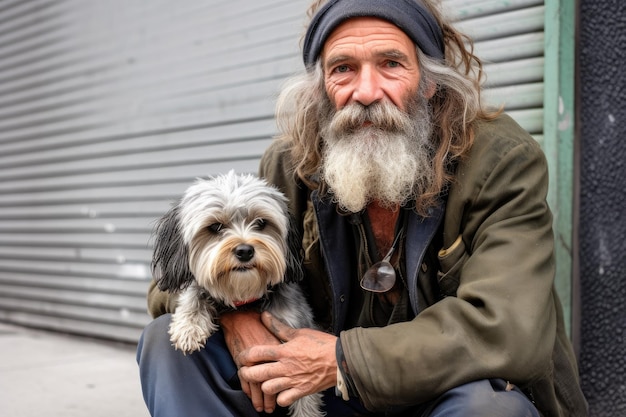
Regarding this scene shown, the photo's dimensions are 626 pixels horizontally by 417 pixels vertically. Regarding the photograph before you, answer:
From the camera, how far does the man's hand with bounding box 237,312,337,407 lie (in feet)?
6.91

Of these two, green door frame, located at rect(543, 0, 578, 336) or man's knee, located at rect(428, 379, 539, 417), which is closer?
man's knee, located at rect(428, 379, 539, 417)

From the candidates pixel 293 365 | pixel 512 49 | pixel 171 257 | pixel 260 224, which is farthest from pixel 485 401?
pixel 512 49

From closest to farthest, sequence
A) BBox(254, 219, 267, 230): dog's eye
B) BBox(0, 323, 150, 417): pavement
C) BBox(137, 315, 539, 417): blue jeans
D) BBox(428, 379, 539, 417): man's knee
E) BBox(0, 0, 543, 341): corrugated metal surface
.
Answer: BBox(428, 379, 539, 417): man's knee, BBox(137, 315, 539, 417): blue jeans, BBox(254, 219, 267, 230): dog's eye, BBox(0, 323, 150, 417): pavement, BBox(0, 0, 543, 341): corrugated metal surface

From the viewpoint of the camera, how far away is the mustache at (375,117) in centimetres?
233

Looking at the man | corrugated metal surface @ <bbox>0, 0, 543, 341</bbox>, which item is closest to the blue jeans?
the man

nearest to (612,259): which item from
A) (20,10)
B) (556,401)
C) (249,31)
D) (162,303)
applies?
(556,401)

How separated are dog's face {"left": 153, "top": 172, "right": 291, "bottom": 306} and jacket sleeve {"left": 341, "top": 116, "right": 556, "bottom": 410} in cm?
45

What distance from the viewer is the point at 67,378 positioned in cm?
438

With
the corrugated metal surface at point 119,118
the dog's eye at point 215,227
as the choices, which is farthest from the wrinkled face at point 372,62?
the corrugated metal surface at point 119,118

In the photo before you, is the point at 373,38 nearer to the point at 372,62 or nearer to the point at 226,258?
the point at 372,62

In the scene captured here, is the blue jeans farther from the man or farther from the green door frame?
the green door frame

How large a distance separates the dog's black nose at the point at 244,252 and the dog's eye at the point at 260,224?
12cm

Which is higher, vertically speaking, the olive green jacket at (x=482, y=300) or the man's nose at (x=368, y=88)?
the man's nose at (x=368, y=88)

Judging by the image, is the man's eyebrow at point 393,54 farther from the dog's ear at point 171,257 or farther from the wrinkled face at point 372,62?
the dog's ear at point 171,257
